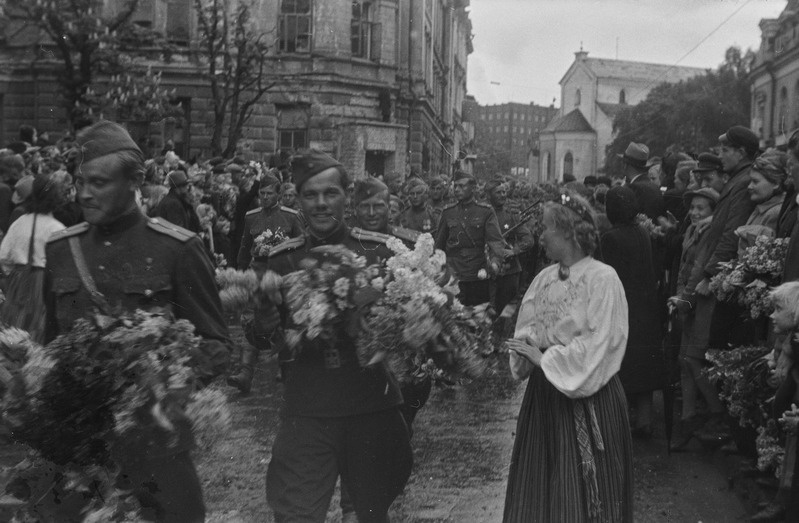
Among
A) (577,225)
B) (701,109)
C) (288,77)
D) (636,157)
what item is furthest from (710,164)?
(701,109)

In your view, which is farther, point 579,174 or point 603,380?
point 579,174

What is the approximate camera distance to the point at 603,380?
5031 mm

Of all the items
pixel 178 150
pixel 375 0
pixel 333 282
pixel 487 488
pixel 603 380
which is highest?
pixel 375 0

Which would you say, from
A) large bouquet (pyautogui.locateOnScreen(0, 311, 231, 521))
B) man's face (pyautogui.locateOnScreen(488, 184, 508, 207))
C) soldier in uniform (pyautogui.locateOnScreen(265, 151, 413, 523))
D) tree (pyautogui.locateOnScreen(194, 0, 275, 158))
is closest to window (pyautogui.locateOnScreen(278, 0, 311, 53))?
tree (pyautogui.locateOnScreen(194, 0, 275, 158))

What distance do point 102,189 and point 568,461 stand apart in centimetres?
252

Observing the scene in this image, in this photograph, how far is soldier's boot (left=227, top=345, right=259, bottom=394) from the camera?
4.09 m

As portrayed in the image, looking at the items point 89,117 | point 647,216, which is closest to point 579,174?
point 89,117

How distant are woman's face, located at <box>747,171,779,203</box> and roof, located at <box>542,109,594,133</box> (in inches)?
3974

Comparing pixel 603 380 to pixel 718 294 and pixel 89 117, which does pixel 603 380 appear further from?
pixel 89 117

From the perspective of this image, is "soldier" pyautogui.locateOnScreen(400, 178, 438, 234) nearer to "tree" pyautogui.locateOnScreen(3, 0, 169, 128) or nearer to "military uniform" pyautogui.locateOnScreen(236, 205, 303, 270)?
"military uniform" pyautogui.locateOnScreen(236, 205, 303, 270)

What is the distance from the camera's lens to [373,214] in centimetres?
719

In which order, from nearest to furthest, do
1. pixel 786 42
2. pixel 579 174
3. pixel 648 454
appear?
1. pixel 648 454
2. pixel 786 42
3. pixel 579 174

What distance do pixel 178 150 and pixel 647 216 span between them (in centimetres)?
2432

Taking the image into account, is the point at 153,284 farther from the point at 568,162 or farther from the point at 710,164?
the point at 568,162
